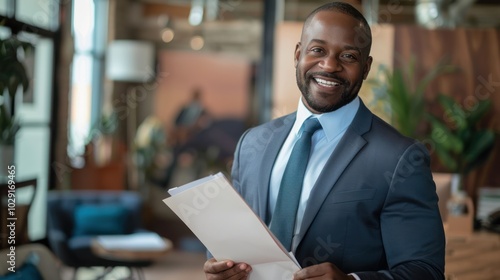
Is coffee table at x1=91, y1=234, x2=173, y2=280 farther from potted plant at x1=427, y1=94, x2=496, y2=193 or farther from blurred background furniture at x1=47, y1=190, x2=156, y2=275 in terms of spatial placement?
potted plant at x1=427, y1=94, x2=496, y2=193

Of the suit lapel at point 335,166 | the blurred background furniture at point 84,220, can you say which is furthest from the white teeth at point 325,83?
the blurred background furniture at point 84,220

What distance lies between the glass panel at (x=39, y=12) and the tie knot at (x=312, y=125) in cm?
357

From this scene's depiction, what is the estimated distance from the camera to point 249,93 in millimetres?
10711

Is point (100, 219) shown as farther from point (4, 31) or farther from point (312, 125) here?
point (312, 125)

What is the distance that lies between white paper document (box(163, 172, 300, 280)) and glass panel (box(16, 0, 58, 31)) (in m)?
3.62

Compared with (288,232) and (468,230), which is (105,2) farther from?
(288,232)

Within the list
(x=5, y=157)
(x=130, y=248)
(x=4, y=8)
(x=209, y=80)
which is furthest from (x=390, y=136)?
(x=209, y=80)

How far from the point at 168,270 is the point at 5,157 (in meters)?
3.36

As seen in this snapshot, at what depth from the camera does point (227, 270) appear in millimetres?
1396

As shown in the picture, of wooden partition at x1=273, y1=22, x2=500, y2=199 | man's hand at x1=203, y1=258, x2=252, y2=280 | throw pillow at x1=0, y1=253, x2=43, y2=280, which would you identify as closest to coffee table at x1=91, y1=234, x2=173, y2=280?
wooden partition at x1=273, y1=22, x2=500, y2=199

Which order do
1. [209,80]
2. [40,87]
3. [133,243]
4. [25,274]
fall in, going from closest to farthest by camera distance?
1. [25,274]
2. [133,243]
3. [40,87]
4. [209,80]

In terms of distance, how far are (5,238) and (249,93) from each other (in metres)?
7.83

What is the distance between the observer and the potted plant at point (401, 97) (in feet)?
15.1

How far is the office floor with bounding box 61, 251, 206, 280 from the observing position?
6.29 m
